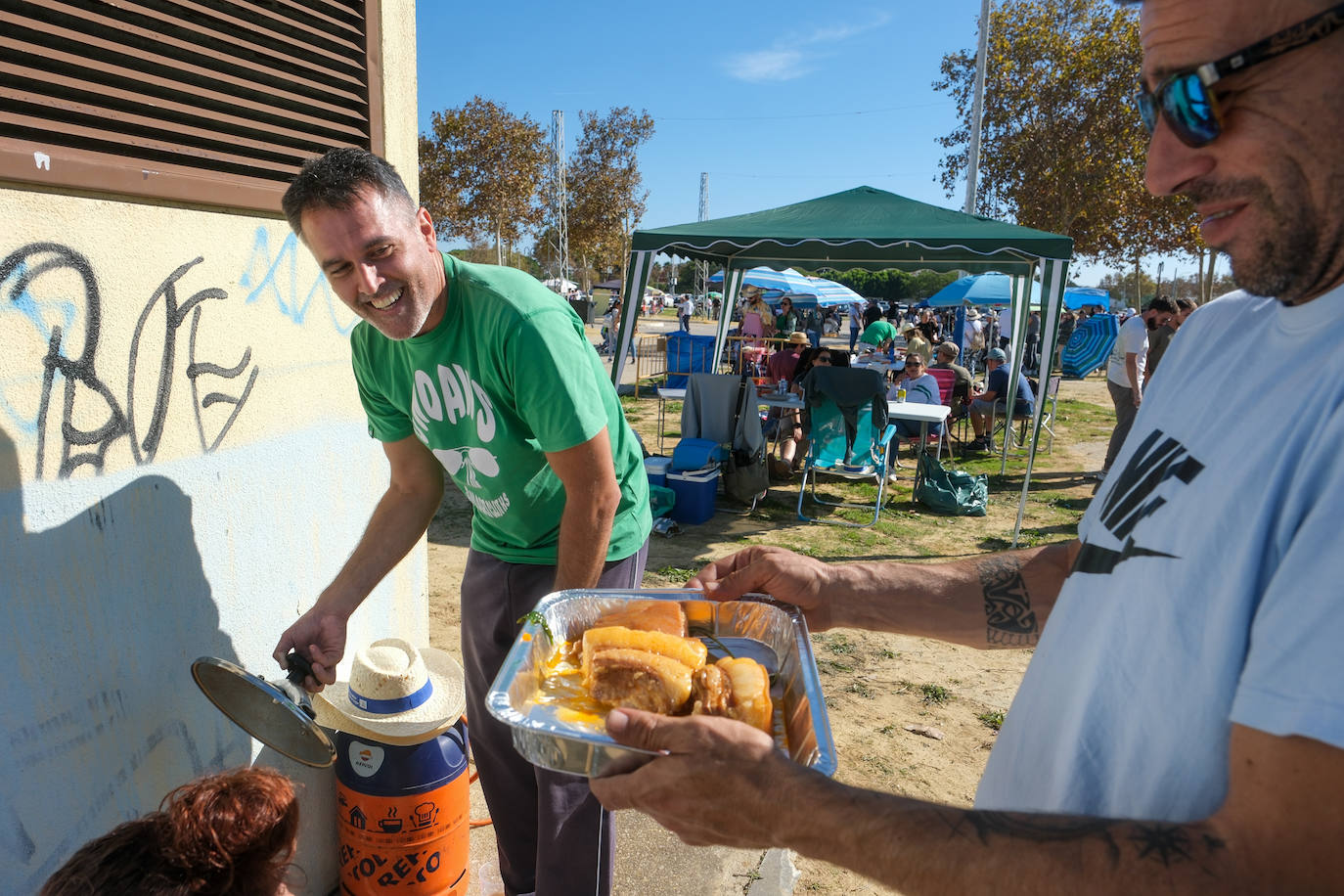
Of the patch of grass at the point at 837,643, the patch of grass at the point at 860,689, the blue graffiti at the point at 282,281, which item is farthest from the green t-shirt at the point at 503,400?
the patch of grass at the point at 837,643

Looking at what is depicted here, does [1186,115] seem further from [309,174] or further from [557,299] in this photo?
[309,174]

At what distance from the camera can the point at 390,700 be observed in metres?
2.31

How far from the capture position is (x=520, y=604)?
2.22 m

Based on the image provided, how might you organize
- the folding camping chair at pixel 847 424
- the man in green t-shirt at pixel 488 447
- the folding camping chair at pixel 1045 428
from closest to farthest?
the man in green t-shirt at pixel 488 447 → the folding camping chair at pixel 847 424 → the folding camping chair at pixel 1045 428

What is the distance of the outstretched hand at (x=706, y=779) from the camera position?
0.99 m

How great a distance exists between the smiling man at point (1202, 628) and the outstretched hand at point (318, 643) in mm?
1224

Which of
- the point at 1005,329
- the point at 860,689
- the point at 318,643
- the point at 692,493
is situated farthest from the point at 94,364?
the point at 1005,329

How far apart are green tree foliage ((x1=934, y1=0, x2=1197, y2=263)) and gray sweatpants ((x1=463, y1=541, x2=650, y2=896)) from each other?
58.4ft

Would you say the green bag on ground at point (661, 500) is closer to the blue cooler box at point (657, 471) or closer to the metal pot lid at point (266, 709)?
the blue cooler box at point (657, 471)

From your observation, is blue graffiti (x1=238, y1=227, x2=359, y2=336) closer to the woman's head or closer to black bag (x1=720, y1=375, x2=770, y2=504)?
the woman's head

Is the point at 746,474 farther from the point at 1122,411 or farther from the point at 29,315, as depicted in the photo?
the point at 29,315

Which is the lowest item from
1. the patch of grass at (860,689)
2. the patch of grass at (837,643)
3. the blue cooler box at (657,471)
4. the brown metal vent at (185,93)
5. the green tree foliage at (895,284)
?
the patch of grass at (860,689)

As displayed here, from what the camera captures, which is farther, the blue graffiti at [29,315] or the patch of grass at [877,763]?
the patch of grass at [877,763]

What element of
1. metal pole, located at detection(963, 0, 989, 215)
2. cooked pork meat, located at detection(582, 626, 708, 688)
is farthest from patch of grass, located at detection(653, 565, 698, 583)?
metal pole, located at detection(963, 0, 989, 215)
